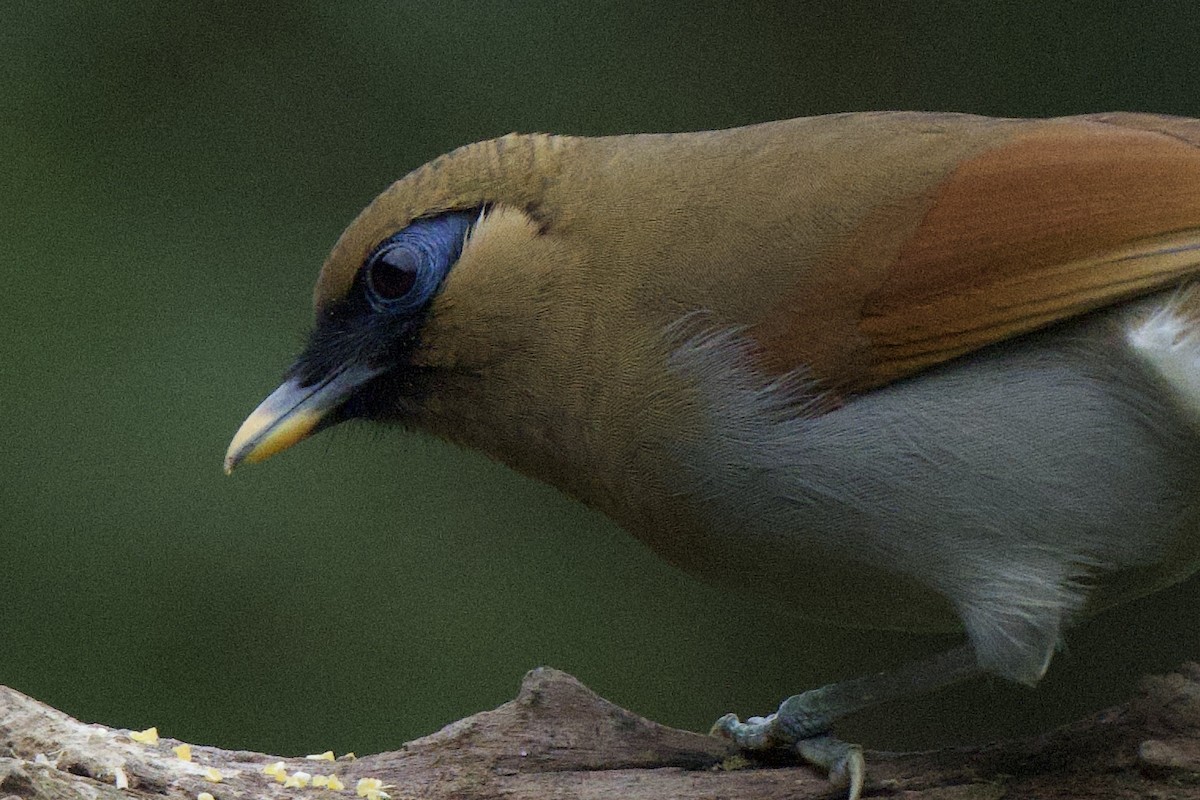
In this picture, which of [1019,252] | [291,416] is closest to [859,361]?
[1019,252]

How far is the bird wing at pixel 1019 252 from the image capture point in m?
3.28

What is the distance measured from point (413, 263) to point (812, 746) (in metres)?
1.38

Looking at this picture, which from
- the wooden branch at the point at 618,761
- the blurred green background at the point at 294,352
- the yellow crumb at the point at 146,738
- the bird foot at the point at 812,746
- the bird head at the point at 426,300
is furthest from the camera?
the blurred green background at the point at 294,352

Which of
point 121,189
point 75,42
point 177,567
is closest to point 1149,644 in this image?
point 177,567

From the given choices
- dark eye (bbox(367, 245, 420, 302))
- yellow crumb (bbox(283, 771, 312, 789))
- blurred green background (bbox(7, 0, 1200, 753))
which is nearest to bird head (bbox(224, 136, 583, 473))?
dark eye (bbox(367, 245, 420, 302))

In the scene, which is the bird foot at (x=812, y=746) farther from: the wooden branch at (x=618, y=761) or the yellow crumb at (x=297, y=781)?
the yellow crumb at (x=297, y=781)

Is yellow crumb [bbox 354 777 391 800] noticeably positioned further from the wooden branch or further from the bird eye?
the bird eye

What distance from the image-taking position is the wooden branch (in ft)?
10.6

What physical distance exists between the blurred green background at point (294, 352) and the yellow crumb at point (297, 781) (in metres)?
1.60

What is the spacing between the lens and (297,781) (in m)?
3.40

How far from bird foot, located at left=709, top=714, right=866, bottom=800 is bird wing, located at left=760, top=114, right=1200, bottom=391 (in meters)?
0.81

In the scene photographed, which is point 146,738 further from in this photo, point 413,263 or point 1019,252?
point 1019,252

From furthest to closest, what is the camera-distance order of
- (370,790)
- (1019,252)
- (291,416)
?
(291,416) → (370,790) → (1019,252)

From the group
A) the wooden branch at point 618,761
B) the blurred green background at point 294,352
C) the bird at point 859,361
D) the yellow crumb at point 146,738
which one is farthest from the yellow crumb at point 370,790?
the blurred green background at point 294,352
